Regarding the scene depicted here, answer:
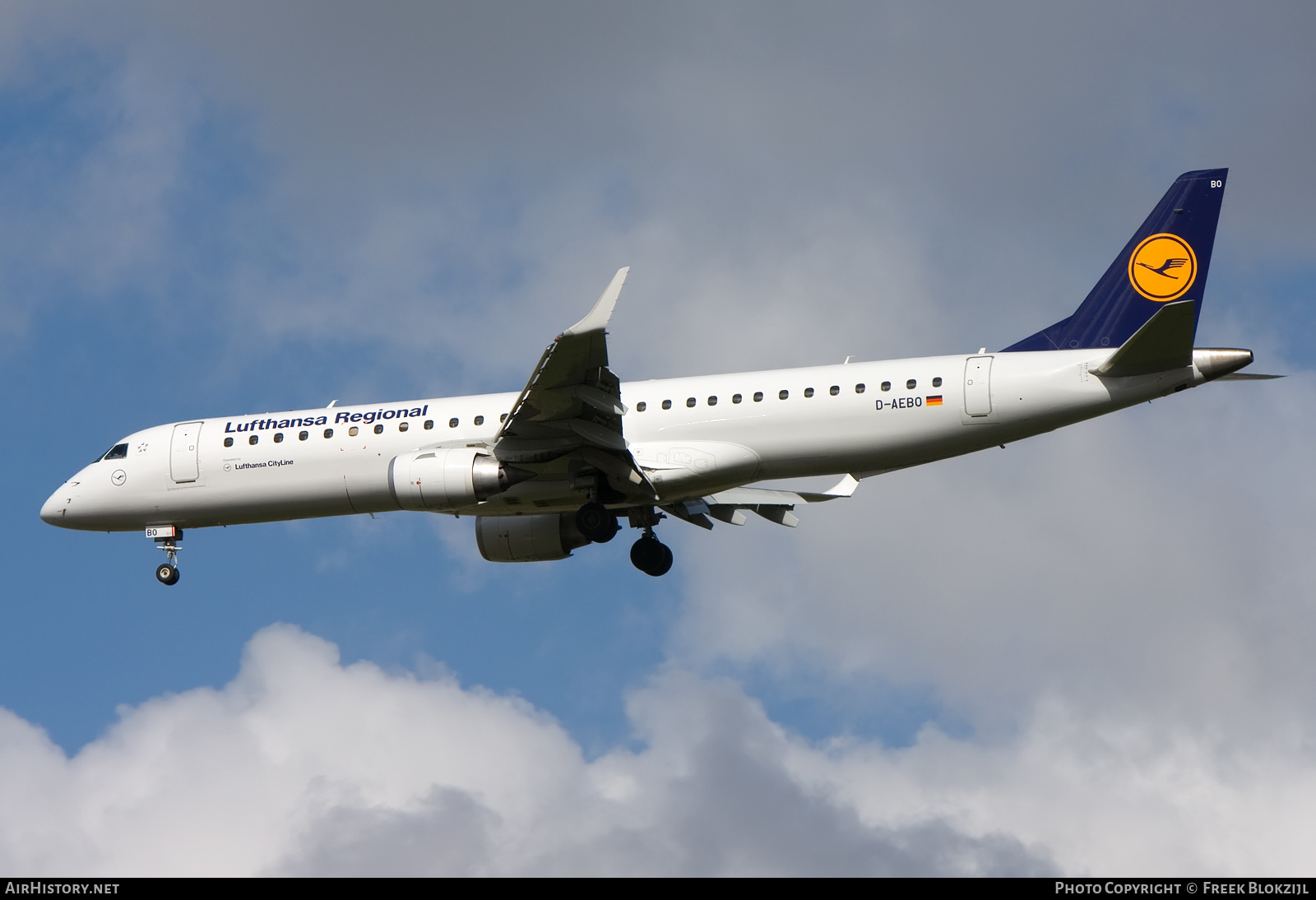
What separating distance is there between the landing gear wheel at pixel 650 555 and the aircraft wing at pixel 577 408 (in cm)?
456

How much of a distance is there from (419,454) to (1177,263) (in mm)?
15402

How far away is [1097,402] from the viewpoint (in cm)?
3012

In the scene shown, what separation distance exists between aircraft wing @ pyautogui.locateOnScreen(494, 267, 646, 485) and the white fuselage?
74 centimetres

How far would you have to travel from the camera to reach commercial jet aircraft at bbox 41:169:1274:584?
2994cm

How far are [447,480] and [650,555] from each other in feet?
22.0

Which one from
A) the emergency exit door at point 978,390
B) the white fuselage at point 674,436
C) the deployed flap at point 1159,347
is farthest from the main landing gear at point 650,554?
the deployed flap at point 1159,347

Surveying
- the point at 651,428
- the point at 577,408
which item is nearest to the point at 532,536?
the point at 651,428

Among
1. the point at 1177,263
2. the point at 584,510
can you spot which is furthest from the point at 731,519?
the point at 1177,263

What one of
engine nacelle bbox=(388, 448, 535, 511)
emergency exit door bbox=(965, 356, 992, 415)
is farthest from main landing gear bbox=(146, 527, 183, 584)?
emergency exit door bbox=(965, 356, 992, 415)

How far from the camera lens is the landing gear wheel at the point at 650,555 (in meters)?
35.9

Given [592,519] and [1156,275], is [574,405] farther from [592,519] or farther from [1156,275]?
[1156,275]

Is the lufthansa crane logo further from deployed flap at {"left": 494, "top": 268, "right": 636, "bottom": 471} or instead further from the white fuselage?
deployed flap at {"left": 494, "top": 268, "right": 636, "bottom": 471}
